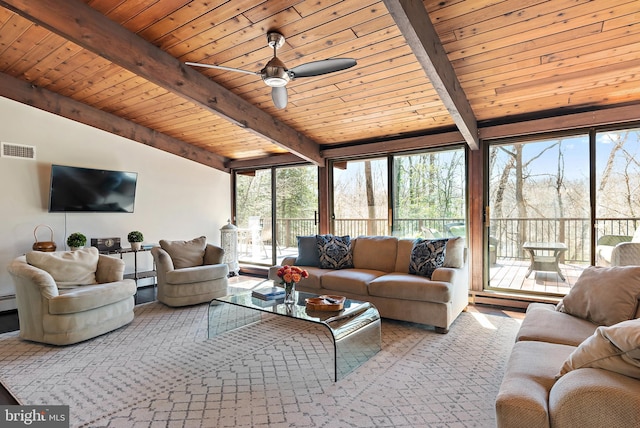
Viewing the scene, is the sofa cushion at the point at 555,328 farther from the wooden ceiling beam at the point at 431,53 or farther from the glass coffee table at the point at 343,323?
the wooden ceiling beam at the point at 431,53

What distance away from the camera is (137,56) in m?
3.33

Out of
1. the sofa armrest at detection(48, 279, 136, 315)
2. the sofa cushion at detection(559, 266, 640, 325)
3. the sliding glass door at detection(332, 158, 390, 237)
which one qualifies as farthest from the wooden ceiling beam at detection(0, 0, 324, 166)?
the sofa cushion at detection(559, 266, 640, 325)

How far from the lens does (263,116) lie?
15.8 ft

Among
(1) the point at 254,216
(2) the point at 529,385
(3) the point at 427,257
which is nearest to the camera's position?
(2) the point at 529,385

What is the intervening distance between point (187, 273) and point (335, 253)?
1899 millimetres

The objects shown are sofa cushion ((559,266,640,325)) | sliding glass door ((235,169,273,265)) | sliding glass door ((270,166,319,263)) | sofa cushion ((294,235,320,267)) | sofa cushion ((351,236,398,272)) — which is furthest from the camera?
sliding glass door ((235,169,273,265))

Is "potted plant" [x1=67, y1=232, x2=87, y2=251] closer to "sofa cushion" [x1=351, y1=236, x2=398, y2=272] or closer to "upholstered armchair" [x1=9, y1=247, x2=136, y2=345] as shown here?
"upholstered armchair" [x1=9, y1=247, x2=136, y2=345]

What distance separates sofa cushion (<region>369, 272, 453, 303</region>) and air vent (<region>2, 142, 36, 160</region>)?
456 cm

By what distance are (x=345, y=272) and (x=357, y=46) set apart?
2.50 m

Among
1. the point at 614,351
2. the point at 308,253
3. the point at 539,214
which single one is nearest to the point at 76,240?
the point at 308,253

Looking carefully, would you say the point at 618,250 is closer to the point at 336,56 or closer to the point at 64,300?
the point at 336,56

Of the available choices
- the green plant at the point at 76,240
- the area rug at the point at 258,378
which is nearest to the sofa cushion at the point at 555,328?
the area rug at the point at 258,378

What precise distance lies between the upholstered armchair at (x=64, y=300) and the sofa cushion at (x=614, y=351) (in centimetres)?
366

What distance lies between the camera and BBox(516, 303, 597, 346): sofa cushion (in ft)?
6.81
